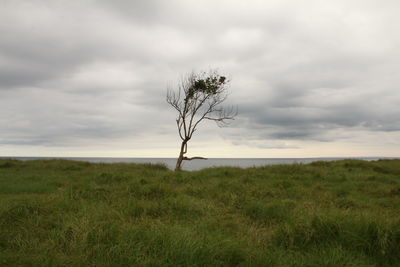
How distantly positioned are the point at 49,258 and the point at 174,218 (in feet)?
10.8

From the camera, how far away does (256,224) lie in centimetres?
710

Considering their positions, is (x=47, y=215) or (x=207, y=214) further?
(x=207, y=214)

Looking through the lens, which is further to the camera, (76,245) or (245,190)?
(245,190)

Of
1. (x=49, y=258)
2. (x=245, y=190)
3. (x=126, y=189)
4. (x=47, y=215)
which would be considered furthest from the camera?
(x=245, y=190)

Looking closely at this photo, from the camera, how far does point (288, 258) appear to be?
487 cm

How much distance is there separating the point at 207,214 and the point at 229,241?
8.19 feet

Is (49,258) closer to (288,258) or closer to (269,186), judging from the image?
(288,258)

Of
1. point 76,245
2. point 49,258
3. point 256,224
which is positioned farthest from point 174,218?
point 49,258

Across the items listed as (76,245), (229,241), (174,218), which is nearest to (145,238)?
(76,245)

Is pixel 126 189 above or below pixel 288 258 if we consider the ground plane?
above

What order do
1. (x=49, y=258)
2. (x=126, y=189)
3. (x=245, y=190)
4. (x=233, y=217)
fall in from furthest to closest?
(x=245, y=190) → (x=126, y=189) → (x=233, y=217) → (x=49, y=258)

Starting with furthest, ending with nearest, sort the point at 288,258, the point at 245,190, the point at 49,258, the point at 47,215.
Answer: the point at 245,190 → the point at 47,215 → the point at 288,258 → the point at 49,258

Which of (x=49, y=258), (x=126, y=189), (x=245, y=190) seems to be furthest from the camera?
(x=245, y=190)

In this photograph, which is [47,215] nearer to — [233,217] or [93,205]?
[93,205]
